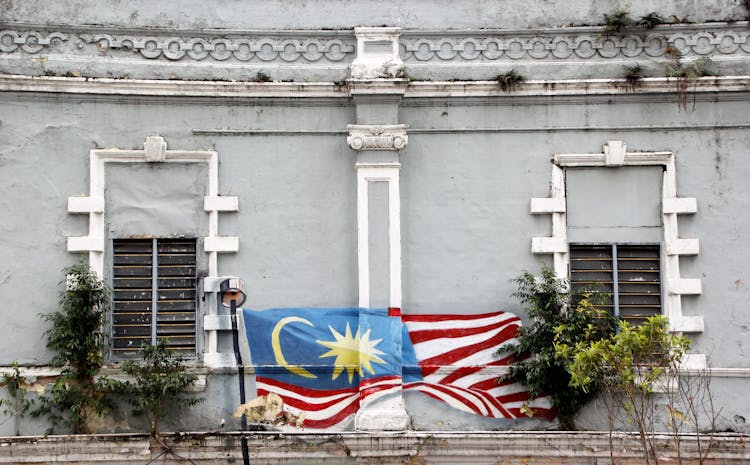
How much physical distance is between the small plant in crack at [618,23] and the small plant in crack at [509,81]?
1182 millimetres

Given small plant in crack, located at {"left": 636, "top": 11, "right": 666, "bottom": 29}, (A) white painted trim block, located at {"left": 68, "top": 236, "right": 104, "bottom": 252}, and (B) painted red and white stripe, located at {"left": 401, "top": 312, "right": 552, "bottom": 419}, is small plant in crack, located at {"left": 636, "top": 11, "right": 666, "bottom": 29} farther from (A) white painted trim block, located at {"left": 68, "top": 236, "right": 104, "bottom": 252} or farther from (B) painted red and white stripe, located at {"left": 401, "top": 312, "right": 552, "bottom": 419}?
(A) white painted trim block, located at {"left": 68, "top": 236, "right": 104, "bottom": 252}

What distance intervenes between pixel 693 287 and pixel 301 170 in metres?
4.50

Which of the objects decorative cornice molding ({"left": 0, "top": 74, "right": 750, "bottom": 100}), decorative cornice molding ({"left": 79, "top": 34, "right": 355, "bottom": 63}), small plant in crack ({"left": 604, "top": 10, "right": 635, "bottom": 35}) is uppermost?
small plant in crack ({"left": 604, "top": 10, "right": 635, "bottom": 35})

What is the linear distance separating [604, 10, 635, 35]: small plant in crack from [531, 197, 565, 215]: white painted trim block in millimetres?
2094

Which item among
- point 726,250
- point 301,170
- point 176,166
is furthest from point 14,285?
point 726,250

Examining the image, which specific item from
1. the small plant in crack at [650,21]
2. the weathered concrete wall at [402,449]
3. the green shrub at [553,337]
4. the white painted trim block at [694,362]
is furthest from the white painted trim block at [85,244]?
the small plant in crack at [650,21]

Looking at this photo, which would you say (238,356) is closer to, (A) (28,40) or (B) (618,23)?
(A) (28,40)

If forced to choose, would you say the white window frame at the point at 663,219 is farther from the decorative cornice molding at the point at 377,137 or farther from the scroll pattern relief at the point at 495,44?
the decorative cornice molding at the point at 377,137

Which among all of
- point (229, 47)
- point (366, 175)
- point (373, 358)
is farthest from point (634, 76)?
point (229, 47)

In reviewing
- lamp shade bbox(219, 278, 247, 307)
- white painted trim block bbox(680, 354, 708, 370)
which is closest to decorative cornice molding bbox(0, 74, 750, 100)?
lamp shade bbox(219, 278, 247, 307)

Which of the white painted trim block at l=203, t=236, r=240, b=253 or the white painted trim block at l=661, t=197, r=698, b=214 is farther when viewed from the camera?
the white painted trim block at l=661, t=197, r=698, b=214

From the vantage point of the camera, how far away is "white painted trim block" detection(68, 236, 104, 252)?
1209 cm

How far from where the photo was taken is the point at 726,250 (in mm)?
12328

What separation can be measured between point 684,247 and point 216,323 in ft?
17.0
